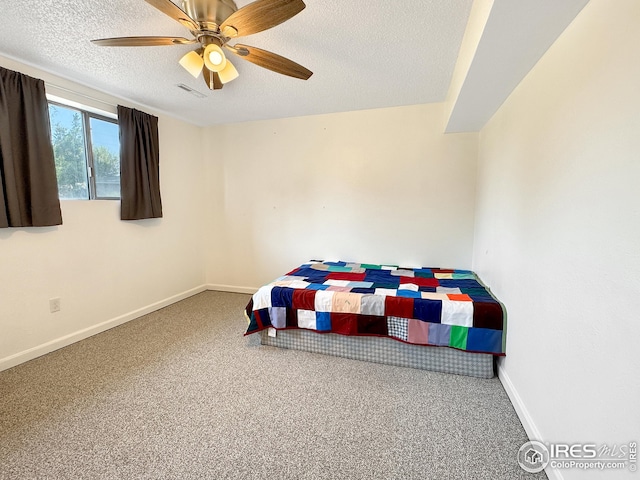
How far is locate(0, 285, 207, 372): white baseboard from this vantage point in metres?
2.17

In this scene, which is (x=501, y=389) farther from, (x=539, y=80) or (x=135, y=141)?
(x=135, y=141)

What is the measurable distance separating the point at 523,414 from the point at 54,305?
3.56 meters

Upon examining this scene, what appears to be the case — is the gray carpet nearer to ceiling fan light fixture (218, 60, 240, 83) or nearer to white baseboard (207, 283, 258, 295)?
white baseboard (207, 283, 258, 295)

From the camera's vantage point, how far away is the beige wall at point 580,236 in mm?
890

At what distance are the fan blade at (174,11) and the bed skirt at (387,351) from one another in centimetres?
219

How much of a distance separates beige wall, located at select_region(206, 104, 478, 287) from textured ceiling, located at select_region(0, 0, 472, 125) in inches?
17.1

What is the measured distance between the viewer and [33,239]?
227cm

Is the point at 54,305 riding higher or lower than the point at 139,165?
lower

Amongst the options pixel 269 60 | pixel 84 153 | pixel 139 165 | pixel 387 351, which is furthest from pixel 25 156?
pixel 387 351

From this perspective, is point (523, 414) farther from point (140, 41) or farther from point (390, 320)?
point (140, 41)

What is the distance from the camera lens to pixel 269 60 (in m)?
1.72

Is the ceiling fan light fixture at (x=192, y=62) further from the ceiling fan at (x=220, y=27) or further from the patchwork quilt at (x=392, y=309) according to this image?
the patchwork quilt at (x=392, y=309)
